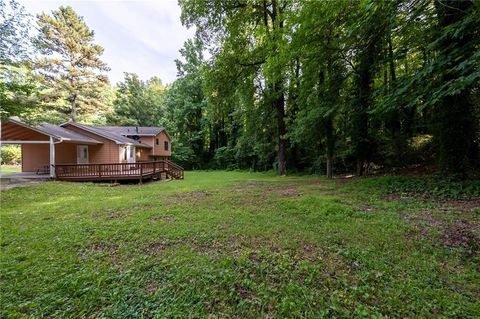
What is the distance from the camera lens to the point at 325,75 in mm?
11000

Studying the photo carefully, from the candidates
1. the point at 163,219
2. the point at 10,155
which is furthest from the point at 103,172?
the point at 10,155

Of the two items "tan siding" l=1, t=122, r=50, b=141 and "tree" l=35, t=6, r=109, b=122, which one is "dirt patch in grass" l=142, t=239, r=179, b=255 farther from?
"tree" l=35, t=6, r=109, b=122

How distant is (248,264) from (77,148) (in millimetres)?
17834

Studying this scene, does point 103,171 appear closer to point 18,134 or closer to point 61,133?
point 61,133

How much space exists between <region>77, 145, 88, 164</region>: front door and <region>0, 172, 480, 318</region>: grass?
12455mm

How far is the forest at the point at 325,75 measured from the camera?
20.8 ft

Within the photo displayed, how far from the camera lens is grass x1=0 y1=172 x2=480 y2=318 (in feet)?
7.74

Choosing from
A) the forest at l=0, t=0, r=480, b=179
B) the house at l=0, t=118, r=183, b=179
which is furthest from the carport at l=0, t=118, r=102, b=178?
the forest at l=0, t=0, r=480, b=179

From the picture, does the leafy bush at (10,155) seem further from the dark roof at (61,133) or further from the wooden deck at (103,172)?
the wooden deck at (103,172)

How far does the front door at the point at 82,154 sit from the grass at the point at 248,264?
1245 cm

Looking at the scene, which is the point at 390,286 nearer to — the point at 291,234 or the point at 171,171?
the point at 291,234

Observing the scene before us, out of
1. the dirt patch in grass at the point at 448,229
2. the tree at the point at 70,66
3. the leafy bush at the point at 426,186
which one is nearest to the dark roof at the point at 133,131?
the tree at the point at 70,66

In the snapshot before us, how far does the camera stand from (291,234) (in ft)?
13.5

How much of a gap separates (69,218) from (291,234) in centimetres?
525
